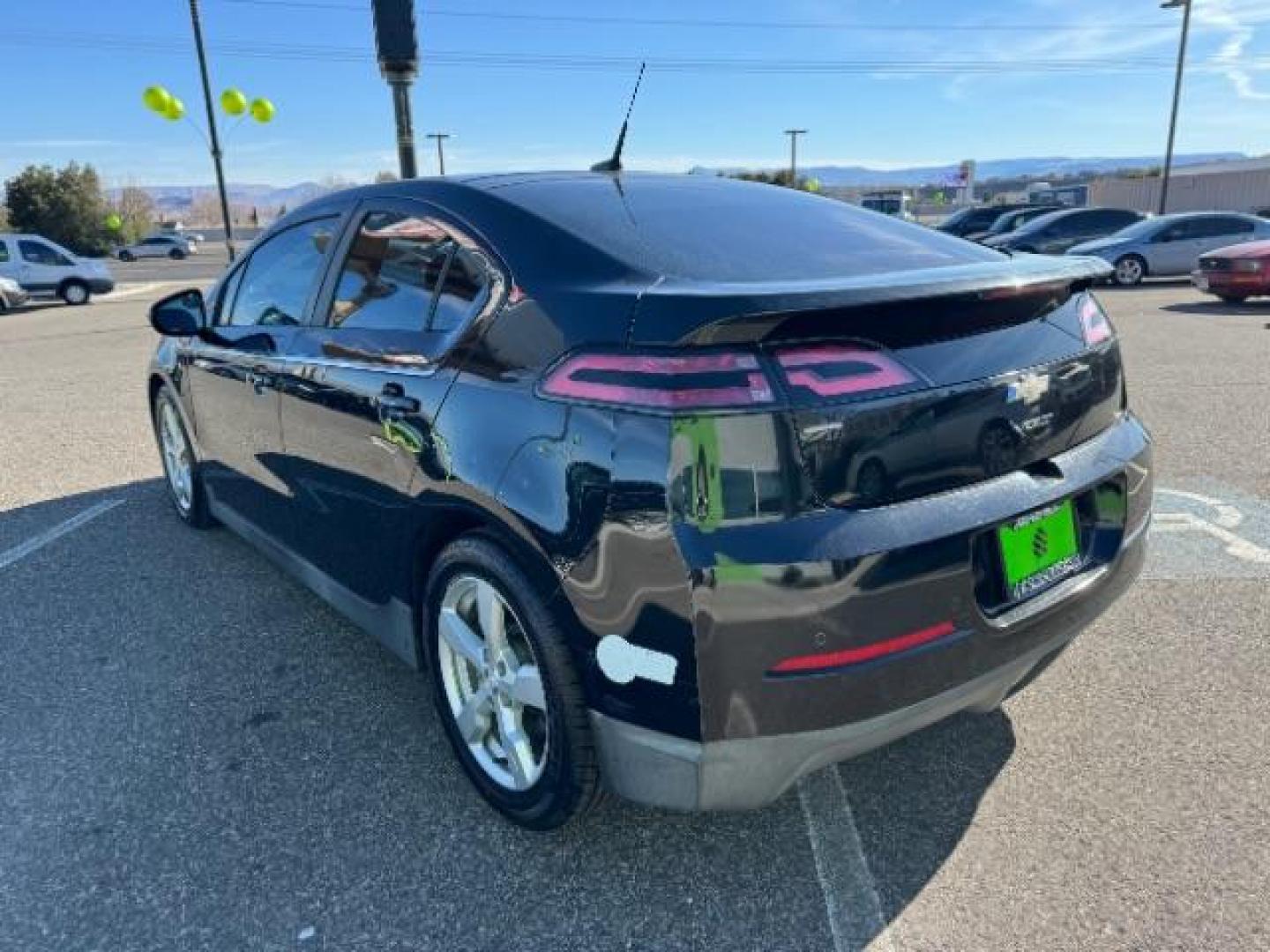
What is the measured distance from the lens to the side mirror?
3.87 metres

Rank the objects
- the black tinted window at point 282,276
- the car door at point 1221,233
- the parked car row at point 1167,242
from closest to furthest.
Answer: the black tinted window at point 282,276, the parked car row at point 1167,242, the car door at point 1221,233

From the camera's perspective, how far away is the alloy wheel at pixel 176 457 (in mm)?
4566

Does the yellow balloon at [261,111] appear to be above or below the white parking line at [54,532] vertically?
above

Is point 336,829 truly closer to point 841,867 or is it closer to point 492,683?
point 492,683

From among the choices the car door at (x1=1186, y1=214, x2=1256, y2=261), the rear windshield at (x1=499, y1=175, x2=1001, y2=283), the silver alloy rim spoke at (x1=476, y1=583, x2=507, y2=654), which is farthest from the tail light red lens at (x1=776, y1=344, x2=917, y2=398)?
the car door at (x1=1186, y1=214, x2=1256, y2=261)

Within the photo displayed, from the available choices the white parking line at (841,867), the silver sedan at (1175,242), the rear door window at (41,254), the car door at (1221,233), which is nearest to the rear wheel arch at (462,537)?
the white parking line at (841,867)

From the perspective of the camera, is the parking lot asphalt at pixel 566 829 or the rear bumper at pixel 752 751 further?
the parking lot asphalt at pixel 566 829

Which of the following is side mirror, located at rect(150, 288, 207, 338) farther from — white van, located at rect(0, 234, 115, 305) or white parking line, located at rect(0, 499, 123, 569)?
white van, located at rect(0, 234, 115, 305)

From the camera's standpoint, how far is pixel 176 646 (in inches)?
135

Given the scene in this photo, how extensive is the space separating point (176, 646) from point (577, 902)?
2085 mm

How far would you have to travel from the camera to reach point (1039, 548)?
2.10 m

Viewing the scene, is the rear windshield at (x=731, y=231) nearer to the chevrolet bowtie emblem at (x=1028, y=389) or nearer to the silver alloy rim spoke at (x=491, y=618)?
the chevrolet bowtie emblem at (x=1028, y=389)

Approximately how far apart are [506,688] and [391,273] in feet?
4.13

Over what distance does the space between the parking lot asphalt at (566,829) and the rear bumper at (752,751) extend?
0.34m
